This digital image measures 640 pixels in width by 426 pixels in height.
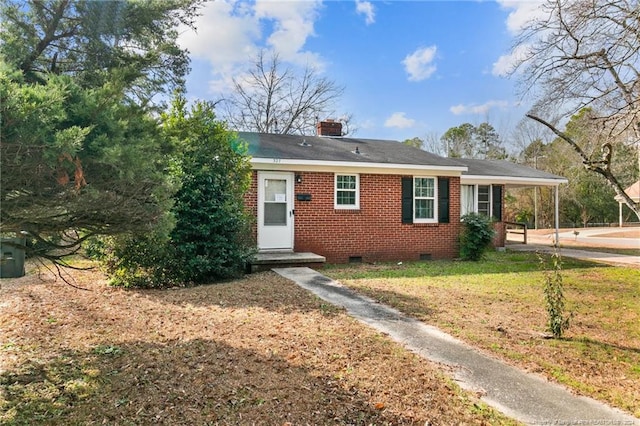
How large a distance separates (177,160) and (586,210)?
35.4 meters

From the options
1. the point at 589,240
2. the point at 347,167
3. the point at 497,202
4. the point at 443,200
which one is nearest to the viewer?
the point at 347,167

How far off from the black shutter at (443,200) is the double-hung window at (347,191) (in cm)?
277

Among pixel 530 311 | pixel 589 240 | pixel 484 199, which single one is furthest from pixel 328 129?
pixel 589 240

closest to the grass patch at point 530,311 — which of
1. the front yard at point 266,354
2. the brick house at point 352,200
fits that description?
the front yard at point 266,354

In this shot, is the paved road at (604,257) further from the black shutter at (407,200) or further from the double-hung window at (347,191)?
the double-hung window at (347,191)

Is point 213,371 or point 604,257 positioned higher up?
point 604,257

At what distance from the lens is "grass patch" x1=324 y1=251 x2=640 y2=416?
3.96 metres

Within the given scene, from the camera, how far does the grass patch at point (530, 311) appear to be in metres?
3.96

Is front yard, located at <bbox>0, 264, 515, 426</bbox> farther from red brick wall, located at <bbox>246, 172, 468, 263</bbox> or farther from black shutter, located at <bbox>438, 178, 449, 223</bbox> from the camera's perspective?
black shutter, located at <bbox>438, 178, 449, 223</bbox>

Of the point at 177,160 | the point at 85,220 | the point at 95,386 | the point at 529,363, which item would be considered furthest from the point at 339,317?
the point at 177,160

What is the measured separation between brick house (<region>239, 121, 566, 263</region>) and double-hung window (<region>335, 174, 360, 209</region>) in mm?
29

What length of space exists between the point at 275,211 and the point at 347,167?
93.4 inches

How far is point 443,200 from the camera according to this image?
12.4 m

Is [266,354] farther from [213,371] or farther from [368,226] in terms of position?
[368,226]
